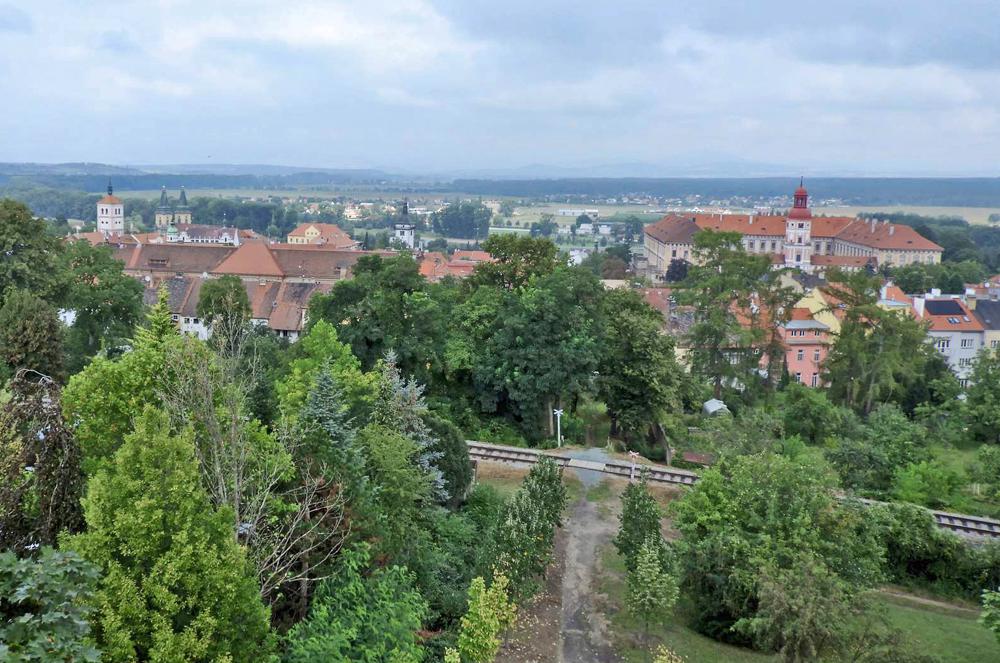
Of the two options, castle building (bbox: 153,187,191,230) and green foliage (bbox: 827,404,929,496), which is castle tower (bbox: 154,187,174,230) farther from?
green foliage (bbox: 827,404,929,496)

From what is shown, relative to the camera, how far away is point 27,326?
27453 millimetres

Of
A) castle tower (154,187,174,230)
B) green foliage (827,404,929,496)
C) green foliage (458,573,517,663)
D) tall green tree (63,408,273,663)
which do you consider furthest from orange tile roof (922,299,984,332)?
castle tower (154,187,174,230)

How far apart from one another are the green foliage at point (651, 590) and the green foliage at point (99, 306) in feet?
77.9

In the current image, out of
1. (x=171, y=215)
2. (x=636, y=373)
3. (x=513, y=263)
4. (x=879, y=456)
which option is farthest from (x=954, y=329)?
(x=171, y=215)

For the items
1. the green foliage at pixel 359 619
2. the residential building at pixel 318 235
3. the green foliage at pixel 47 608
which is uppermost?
the green foliage at pixel 47 608

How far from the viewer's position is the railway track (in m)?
26.8

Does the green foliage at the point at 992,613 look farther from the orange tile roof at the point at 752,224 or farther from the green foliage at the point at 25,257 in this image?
the orange tile roof at the point at 752,224

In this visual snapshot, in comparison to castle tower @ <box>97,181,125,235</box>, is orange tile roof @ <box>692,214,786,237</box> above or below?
above

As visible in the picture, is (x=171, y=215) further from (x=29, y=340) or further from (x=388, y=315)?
(x=388, y=315)

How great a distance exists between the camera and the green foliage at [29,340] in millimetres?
27344

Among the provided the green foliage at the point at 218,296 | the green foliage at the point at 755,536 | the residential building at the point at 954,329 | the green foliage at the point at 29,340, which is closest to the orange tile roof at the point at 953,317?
the residential building at the point at 954,329

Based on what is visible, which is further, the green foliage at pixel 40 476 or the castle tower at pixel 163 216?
the castle tower at pixel 163 216

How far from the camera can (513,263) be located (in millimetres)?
37188

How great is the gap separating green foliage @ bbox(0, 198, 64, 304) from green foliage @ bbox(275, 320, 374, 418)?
718 inches
